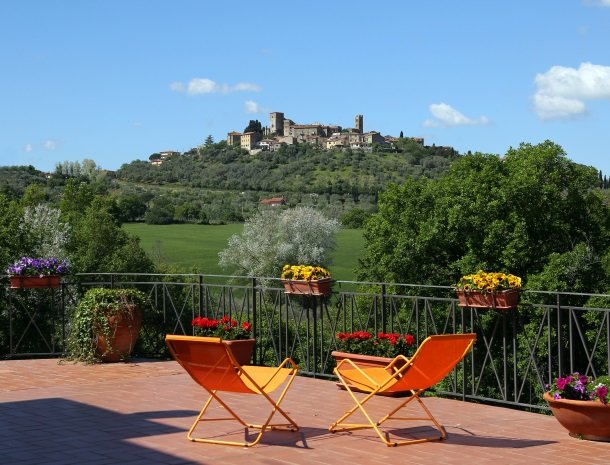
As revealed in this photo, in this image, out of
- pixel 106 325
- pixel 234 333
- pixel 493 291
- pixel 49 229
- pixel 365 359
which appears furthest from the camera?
pixel 49 229

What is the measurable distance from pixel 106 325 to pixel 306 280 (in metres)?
2.36

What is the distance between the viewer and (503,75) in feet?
107

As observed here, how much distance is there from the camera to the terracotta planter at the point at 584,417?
5.59m

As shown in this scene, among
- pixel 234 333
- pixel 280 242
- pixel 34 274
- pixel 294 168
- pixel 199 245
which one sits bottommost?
pixel 234 333

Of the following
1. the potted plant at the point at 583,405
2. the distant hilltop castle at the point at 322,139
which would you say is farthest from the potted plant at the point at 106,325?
the distant hilltop castle at the point at 322,139

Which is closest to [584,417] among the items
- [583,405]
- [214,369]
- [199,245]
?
[583,405]

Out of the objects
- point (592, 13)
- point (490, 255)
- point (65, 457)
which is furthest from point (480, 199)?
point (65, 457)

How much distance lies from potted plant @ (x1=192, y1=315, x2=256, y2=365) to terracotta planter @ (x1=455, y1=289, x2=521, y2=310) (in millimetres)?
2603

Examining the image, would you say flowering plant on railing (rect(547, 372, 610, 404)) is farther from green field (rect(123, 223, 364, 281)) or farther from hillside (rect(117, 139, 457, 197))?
hillside (rect(117, 139, 457, 197))

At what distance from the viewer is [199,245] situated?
64.6 metres

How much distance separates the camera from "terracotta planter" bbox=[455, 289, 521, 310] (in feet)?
→ 23.2

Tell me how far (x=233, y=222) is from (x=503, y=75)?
133 feet

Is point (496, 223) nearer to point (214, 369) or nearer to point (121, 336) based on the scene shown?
point (121, 336)

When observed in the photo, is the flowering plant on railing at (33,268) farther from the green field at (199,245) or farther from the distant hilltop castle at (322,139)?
the distant hilltop castle at (322,139)
